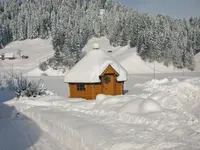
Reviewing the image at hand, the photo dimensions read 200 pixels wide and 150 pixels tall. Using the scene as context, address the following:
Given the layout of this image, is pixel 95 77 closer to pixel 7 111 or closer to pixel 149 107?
pixel 7 111

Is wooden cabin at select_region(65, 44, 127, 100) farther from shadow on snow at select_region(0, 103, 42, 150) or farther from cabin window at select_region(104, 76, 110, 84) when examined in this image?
shadow on snow at select_region(0, 103, 42, 150)

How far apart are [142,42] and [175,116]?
66783mm

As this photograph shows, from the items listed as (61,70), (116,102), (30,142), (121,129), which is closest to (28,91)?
(116,102)

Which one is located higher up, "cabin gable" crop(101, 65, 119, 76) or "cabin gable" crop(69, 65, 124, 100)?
"cabin gable" crop(101, 65, 119, 76)

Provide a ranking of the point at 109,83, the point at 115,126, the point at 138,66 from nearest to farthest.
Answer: the point at 115,126 → the point at 109,83 → the point at 138,66

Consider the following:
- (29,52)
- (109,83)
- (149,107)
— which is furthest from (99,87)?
(29,52)

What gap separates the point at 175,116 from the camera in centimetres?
1079

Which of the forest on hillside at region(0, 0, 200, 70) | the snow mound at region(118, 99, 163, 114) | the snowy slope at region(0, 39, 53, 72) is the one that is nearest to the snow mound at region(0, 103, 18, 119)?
the snow mound at region(118, 99, 163, 114)

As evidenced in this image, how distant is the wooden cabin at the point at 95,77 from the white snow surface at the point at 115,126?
18.8 feet

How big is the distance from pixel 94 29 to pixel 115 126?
10715 centimetres

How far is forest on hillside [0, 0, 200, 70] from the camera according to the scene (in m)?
75.7

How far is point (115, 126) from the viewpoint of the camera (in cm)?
1049

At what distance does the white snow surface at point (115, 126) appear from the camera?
325 inches

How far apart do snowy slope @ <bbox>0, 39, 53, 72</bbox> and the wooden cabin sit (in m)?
55.5
